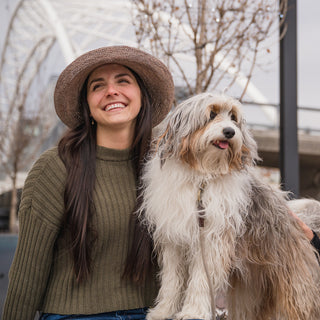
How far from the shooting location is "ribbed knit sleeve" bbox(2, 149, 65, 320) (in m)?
2.19

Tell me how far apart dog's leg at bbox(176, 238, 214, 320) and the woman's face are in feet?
2.79

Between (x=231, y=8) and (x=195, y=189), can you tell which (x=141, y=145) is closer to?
(x=195, y=189)

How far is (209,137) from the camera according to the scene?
6.34 feet

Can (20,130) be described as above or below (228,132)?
below

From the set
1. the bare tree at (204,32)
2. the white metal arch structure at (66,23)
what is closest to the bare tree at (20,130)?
the white metal arch structure at (66,23)

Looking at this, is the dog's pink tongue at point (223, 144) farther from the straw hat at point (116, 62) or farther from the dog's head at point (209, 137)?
the straw hat at point (116, 62)

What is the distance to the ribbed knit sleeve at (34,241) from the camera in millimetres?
2188

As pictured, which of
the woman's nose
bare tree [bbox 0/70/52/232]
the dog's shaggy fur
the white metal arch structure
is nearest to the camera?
the dog's shaggy fur

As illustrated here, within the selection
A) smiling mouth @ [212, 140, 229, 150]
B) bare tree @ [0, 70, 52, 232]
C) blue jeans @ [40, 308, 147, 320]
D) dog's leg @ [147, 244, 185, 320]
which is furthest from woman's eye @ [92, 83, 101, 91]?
bare tree @ [0, 70, 52, 232]

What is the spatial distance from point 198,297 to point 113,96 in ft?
3.76

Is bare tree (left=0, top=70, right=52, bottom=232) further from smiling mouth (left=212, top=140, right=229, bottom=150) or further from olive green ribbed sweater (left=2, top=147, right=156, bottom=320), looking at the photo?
smiling mouth (left=212, top=140, right=229, bottom=150)

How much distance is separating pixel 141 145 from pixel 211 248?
774 mm

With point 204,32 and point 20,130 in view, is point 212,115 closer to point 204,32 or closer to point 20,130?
point 204,32

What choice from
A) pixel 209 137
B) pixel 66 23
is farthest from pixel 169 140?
pixel 66 23
